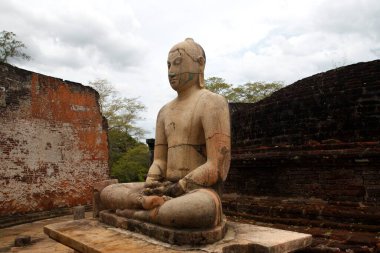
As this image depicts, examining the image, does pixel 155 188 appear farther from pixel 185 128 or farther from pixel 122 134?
pixel 122 134

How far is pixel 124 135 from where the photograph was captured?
2409 centimetres

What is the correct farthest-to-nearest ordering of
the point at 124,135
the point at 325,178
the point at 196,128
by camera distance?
1. the point at 124,135
2. the point at 325,178
3. the point at 196,128

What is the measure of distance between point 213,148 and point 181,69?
0.87m

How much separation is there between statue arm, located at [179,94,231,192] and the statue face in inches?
13.6

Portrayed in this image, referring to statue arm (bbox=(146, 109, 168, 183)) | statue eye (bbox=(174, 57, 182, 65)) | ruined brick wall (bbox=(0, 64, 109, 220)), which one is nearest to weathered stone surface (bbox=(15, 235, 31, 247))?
ruined brick wall (bbox=(0, 64, 109, 220))

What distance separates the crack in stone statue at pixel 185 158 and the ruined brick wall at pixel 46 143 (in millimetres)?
6979

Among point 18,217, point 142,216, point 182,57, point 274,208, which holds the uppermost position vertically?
point 182,57

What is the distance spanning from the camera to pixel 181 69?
3.34 metres

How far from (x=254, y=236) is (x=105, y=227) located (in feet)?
4.79

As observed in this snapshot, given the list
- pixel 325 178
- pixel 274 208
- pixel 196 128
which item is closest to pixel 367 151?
pixel 325 178

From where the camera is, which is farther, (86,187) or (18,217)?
(86,187)

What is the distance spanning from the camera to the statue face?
3.32 m

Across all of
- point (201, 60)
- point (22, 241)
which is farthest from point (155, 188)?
point (22, 241)

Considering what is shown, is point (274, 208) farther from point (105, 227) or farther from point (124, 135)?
point (124, 135)
